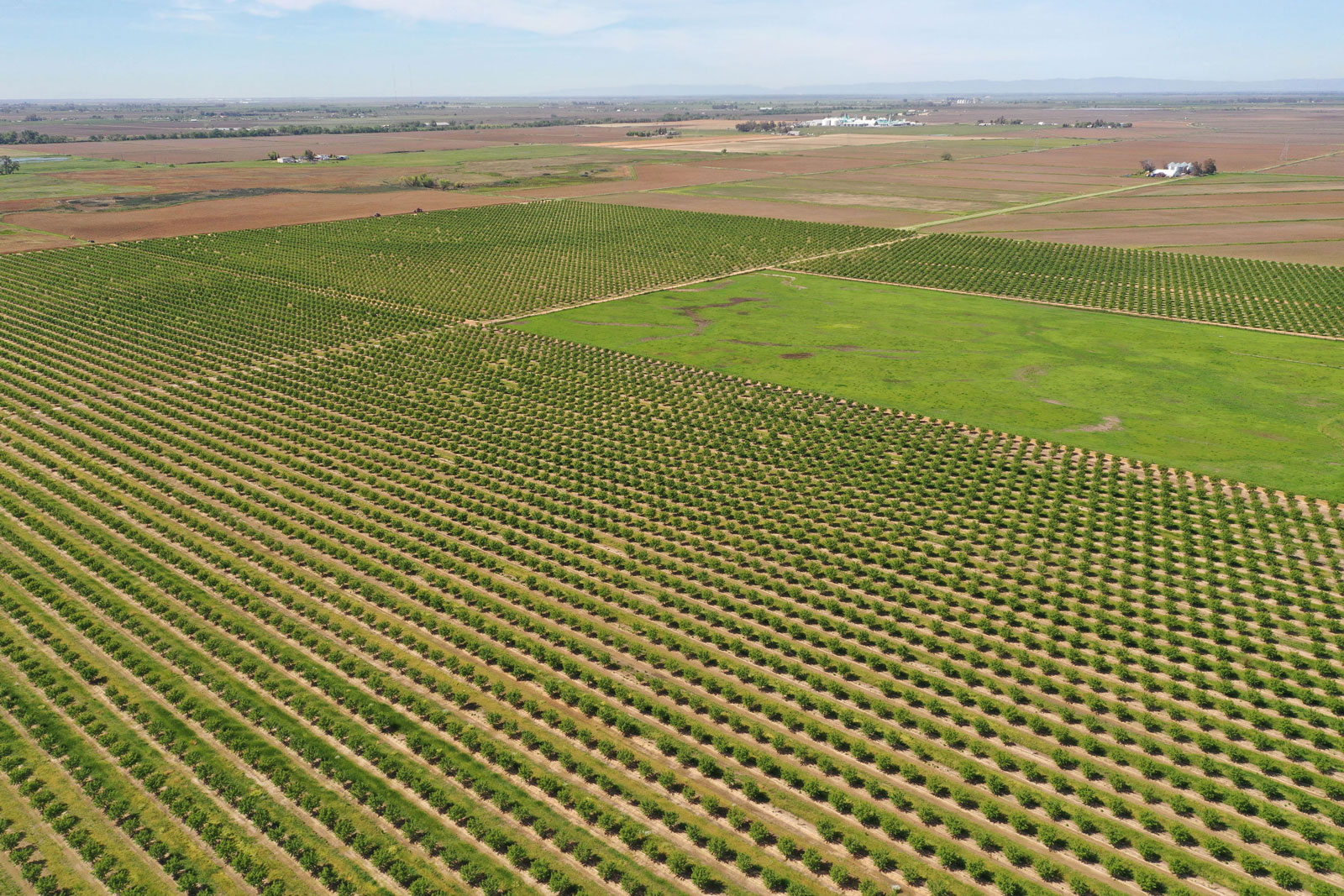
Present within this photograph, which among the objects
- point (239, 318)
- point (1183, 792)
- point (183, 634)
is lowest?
point (1183, 792)

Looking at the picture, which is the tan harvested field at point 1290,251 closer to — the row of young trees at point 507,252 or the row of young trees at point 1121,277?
the row of young trees at point 1121,277

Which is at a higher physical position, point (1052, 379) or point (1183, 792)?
point (1052, 379)

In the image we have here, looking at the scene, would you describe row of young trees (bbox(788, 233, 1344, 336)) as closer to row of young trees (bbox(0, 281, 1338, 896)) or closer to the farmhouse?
row of young trees (bbox(0, 281, 1338, 896))

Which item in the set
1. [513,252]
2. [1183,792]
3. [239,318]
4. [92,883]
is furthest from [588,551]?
[513,252]

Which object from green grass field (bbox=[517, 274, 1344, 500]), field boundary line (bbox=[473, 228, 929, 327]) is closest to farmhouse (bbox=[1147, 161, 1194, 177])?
field boundary line (bbox=[473, 228, 929, 327])

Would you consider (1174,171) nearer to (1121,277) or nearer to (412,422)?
(1121,277)

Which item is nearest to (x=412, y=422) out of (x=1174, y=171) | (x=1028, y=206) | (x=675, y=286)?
(x=675, y=286)

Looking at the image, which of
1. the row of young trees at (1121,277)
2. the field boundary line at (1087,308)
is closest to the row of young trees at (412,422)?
the field boundary line at (1087,308)

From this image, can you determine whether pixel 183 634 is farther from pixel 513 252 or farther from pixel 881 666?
pixel 513 252
